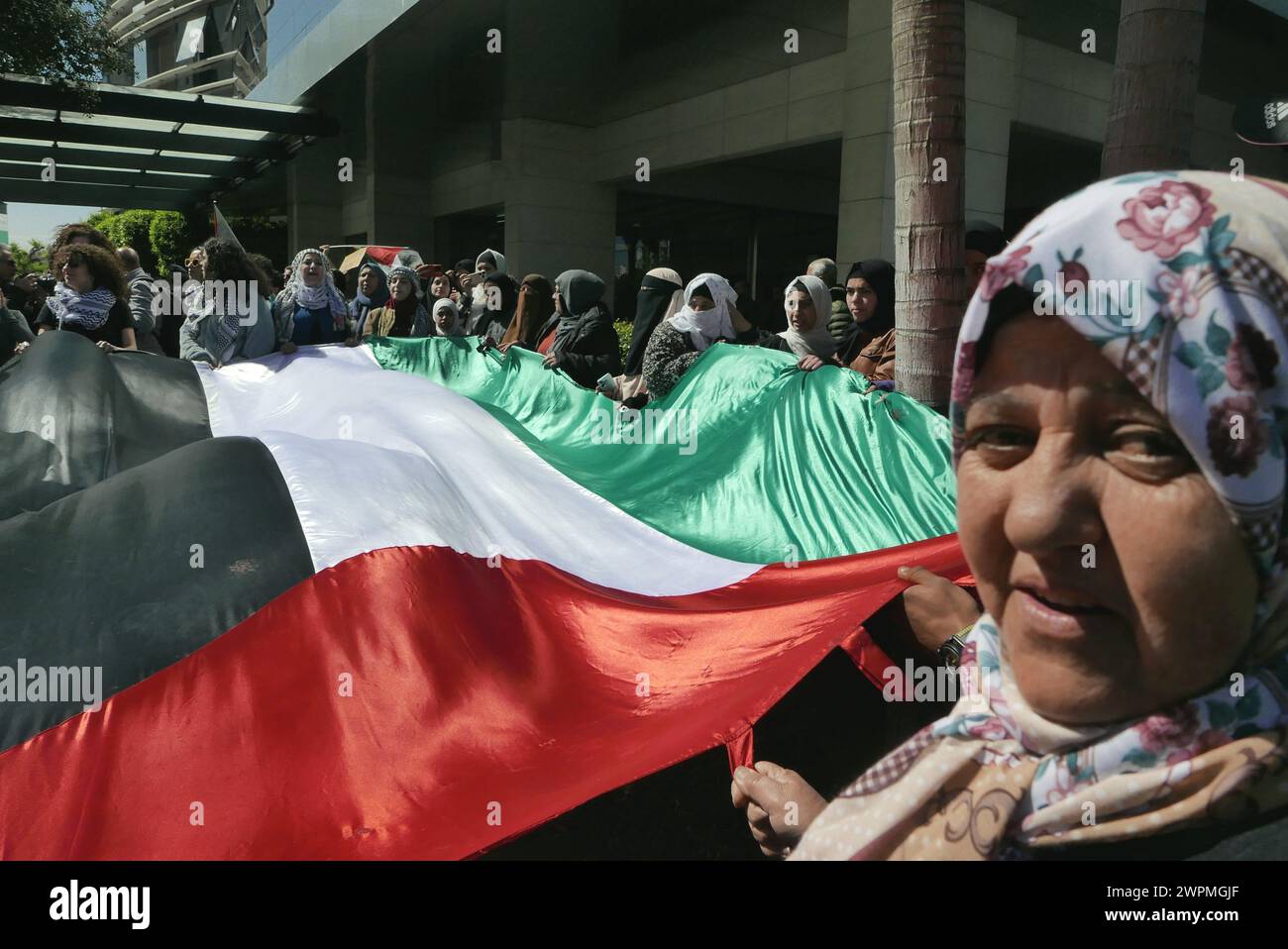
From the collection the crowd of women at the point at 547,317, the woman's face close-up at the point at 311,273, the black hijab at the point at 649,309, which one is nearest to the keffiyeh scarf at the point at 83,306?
the crowd of women at the point at 547,317

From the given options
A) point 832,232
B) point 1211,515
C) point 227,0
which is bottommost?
point 1211,515

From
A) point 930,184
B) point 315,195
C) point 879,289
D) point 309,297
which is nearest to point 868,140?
point 879,289

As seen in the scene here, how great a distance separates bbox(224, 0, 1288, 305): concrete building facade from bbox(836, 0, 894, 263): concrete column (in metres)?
0.03

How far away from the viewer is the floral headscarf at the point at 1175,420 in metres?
0.96

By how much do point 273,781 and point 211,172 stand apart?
94.0 ft

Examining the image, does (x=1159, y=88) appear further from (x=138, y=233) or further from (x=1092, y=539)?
(x=138, y=233)

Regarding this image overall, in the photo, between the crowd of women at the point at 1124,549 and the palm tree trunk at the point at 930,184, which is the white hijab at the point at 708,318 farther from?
the crowd of women at the point at 1124,549

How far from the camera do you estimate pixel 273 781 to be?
233 cm

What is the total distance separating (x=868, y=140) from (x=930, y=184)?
7.27 metres

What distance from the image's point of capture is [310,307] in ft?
26.4

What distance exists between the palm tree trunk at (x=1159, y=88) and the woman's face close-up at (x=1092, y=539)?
4.84 meters

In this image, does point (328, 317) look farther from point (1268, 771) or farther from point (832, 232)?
point (832, 232)

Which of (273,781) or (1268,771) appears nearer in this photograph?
(1268,771)
